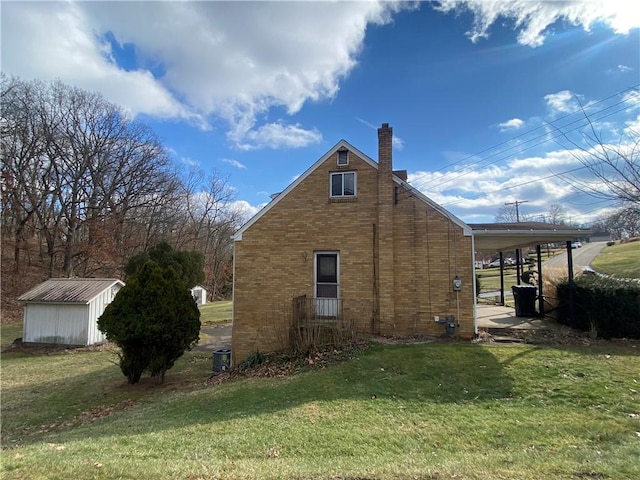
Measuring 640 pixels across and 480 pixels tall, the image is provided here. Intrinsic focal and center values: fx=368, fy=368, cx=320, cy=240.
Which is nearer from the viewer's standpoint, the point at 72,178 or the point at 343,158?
the point at 343,158

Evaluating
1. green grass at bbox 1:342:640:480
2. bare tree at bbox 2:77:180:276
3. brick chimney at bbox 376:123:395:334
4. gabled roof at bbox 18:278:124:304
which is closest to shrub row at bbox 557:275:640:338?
green grass at bbox 1:342:640:480

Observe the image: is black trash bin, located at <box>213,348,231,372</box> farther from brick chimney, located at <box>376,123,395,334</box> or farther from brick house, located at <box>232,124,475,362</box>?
brick chimney, located at <box>376,123,395,334</box>

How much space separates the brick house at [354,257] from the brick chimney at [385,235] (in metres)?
0.03

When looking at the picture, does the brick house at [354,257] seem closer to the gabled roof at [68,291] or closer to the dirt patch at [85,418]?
the dirt patch at [85,418]

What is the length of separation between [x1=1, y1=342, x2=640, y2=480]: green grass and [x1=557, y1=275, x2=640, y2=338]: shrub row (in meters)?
0.82

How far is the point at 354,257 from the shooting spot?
12.3m

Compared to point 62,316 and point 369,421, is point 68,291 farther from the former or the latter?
point 369,421

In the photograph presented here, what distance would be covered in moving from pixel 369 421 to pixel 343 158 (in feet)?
29.0

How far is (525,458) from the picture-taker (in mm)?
4488

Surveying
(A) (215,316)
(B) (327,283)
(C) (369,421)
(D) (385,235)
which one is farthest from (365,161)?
(A) (215,316)

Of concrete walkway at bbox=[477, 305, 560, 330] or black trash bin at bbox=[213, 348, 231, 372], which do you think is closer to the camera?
black trash bin at bbox=[213, 348, 231, 372]

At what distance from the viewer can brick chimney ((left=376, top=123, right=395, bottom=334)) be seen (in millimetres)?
11836

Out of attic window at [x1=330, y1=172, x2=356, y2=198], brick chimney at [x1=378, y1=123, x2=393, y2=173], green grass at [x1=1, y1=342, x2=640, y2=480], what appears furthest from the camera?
attic window at [x1=330, y1=172, x2=356, y2=198]

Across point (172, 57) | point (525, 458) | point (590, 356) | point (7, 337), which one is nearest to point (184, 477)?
point (525, 458)
